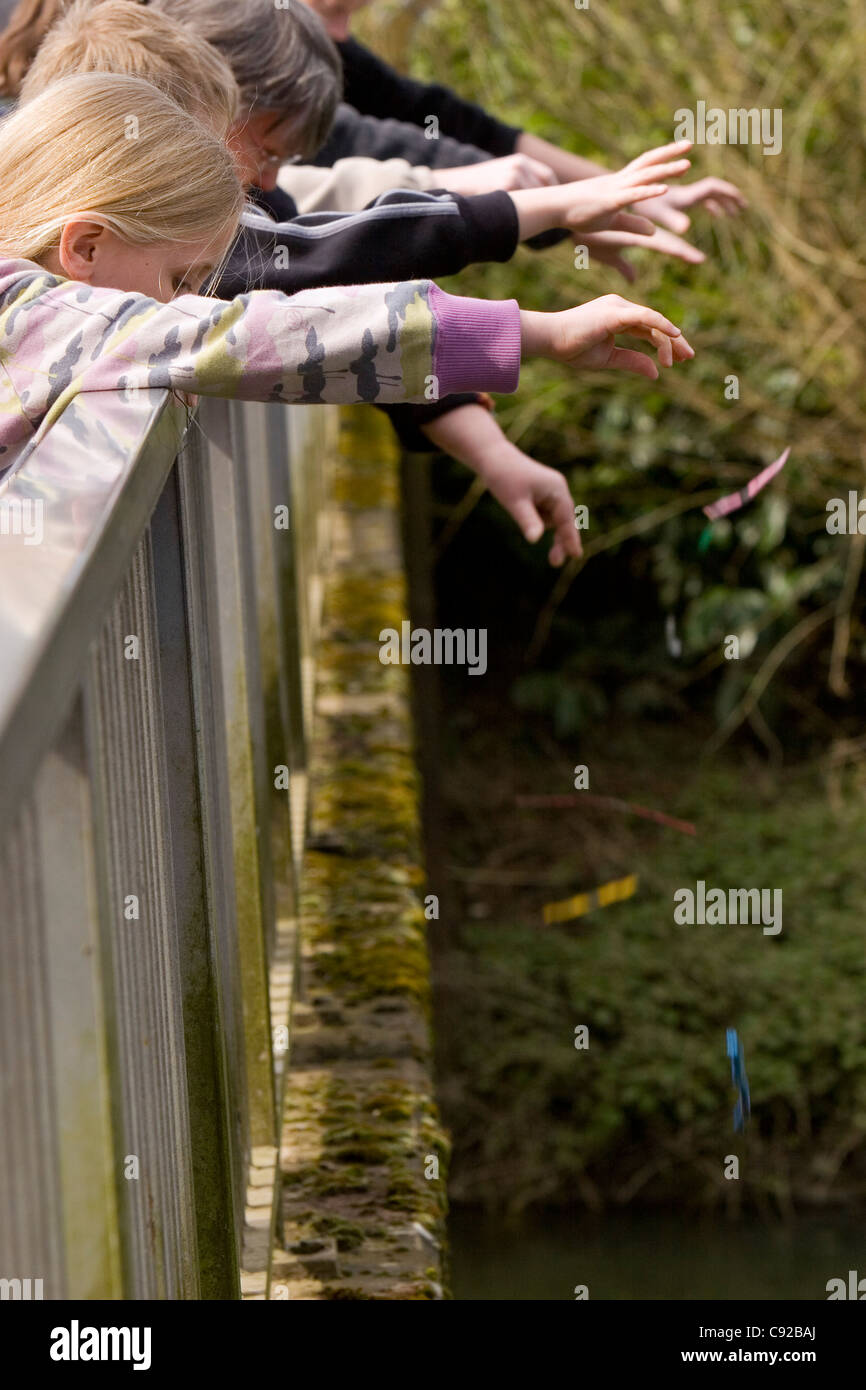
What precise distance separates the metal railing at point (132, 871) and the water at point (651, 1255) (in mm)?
5628

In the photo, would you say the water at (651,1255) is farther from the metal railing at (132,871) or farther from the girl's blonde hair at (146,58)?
the girl's blonde hair at (146,58)

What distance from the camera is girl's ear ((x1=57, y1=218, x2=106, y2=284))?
4.96ft

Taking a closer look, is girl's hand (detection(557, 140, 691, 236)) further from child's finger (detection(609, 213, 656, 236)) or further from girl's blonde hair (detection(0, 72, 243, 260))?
girl's blonde hair (detection(0, 72, 243, 260))

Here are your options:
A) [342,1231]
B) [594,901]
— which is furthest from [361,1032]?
[594,901]

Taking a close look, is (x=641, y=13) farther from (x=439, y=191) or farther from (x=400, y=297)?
(x=400, y=297)

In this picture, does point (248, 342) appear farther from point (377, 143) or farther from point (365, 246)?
point (377, 143)

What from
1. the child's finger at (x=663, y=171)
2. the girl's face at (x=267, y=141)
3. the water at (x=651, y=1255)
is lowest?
the water at (x=651, y=1255)

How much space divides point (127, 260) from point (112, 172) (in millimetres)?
83

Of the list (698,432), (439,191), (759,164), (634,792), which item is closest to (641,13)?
(759,164)

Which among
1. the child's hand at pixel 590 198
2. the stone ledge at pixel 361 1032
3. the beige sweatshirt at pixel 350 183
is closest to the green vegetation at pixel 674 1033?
the stone ledge at pixel 361 1032

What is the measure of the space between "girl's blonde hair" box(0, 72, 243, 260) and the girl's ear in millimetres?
10

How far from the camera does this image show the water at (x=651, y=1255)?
7.01 meters

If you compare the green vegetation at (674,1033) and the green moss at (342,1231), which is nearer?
the green moss at (342,1231)
